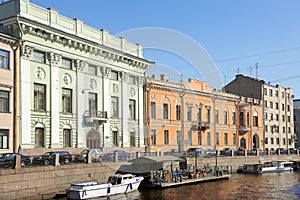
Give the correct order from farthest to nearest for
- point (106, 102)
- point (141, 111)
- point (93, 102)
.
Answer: point (141, 111) < point (106, 102) < point (93, 102)

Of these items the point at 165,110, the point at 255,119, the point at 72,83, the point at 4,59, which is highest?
the point at 4,59

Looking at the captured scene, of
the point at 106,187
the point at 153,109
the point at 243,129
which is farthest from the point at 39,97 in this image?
the point at 243,129

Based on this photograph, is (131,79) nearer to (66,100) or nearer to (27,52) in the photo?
(66,100)

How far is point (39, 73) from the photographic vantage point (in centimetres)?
3622

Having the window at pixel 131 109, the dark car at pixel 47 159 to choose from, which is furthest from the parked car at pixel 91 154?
the window at pixel 131 109

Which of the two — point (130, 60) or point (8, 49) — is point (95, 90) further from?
point (8, 49)

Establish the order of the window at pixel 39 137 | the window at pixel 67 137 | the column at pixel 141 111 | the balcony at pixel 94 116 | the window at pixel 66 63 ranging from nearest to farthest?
the window at pixel 39 137
the window at pixel 67 137
the window at pixel 66 63
the balcony at pixel 94 116
the column at pixel 141 111

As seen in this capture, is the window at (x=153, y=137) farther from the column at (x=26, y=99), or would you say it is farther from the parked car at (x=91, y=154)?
the column at (x=26, y=99)

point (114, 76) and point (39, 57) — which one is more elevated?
point (39, 57)

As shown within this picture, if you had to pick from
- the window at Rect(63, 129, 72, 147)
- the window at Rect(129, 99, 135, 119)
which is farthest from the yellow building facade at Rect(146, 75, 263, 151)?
the window at Rect(63, 129, 72, 147)

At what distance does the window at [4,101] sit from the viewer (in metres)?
33.3

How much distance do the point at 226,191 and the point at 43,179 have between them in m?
14.9

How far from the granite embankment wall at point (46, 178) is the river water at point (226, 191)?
3.17 metres

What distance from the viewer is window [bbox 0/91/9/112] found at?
33316mm
